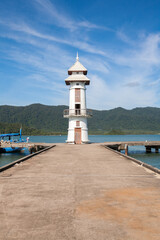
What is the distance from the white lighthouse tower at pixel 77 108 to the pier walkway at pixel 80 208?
24.5 metres

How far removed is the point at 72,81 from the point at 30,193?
2876cm

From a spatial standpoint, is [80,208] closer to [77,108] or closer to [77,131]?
[77,131]

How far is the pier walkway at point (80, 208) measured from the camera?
3.76 meters

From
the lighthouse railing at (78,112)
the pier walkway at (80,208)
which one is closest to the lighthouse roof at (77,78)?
the lighthouse railing at (78,112)

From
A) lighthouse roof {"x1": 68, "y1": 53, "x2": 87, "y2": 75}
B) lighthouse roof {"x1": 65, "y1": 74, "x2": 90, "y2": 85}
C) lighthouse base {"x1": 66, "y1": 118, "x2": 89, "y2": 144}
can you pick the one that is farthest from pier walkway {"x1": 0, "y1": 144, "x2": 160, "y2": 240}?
lighthouse roof {"x1": 68, "y1": 53, "x2": 87, "y2": 75}

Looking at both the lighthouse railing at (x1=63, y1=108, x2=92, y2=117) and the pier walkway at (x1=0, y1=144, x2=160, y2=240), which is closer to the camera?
the pier walkway at (x1=0, y1=144, x2=160, y2=240)

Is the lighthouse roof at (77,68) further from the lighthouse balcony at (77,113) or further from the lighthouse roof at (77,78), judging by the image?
the lighthouse balcony at (77,113)

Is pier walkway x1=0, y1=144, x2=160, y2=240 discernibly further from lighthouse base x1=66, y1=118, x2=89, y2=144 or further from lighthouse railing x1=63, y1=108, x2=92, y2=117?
lighthouse railing x1=63, y1=108, x2=92, y2=117

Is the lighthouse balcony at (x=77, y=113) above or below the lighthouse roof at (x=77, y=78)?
below

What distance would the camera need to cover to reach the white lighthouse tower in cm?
3281

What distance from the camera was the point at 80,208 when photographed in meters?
4.93

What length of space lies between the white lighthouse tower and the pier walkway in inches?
963

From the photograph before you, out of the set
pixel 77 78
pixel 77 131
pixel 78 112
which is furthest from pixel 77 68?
pixel 77 131

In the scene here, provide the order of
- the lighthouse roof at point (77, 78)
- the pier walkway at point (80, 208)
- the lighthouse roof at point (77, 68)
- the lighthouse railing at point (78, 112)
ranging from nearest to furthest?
1. the pier walkway at point (80, 208)
2. the lighthouse railing at point (78, 112)
3. the lighthouse roof at point (77, 78)
4. the lighthouse roof at point (77, 68)
